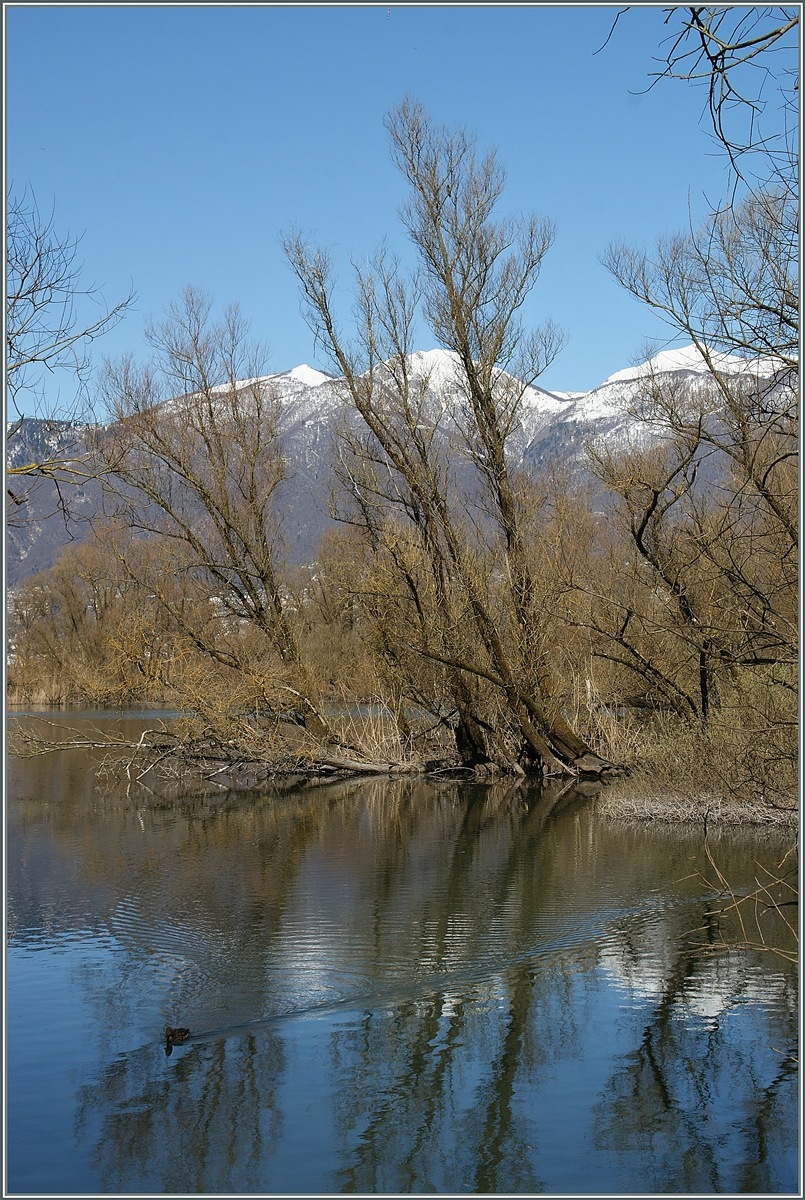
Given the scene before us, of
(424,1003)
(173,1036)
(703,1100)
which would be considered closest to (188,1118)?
(173,1036)

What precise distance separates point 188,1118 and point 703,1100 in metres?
3.32

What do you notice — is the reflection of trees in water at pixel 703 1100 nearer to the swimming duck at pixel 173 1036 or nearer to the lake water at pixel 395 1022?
the lake water at pixel 395 1022

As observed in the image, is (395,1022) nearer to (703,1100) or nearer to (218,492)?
(703,1100)

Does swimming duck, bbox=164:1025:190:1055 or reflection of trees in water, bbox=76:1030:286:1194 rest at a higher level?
swimming duck, bbox=164:1025:190:1055

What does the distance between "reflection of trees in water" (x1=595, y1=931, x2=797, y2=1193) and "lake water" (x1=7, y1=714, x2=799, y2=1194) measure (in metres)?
0.02

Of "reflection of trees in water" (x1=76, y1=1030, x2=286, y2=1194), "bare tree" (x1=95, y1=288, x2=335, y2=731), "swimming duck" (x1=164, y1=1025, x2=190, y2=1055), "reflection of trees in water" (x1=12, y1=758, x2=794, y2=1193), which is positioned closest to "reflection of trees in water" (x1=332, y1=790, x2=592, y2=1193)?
→ "reflection of trees in water" (x1=12, y1=758, x2=794, y2=1193)

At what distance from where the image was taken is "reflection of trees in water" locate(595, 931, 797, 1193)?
5949 mm

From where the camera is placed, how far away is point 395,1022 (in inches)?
324

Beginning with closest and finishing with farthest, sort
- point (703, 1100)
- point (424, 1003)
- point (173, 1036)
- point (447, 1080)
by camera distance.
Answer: point (703, 1100), point (447, 1080), point (173, 1036), point (424, 1003)

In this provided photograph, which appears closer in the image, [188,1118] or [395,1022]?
[188,1118]

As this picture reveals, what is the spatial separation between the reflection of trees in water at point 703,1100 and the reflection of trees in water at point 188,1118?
83.0 inches

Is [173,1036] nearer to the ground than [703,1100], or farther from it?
farther from it

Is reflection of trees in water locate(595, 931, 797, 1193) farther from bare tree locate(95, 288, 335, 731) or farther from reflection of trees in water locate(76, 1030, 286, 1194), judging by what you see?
bare tree locate(95, 288, 335, 731)

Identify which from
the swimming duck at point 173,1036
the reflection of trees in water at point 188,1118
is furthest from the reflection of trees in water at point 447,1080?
the swimming duck at point 173,1036
